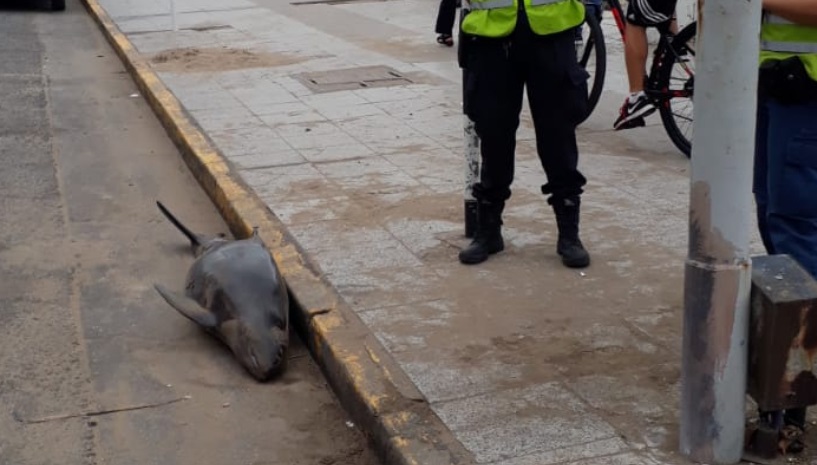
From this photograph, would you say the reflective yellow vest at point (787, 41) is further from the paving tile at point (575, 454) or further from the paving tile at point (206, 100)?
the paving tile at point (206, 100)

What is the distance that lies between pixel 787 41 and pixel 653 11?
3.84m

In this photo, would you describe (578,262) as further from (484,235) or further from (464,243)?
(464,243)

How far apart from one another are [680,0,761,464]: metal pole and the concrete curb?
783 mm

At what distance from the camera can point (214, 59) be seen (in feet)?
39.9

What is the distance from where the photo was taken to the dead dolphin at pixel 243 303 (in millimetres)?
5250

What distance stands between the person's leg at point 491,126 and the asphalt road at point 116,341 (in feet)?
3.44

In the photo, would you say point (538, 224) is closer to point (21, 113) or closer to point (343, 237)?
point (343, 237)

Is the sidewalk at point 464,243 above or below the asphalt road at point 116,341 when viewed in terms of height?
above

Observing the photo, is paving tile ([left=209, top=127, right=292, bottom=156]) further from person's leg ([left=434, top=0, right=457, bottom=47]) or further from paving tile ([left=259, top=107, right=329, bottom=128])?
person's leg ([left=434, top=0, right=457, bottom=47])

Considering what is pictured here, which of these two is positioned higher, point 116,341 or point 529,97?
point 529,97

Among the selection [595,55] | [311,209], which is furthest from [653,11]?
[311,209]

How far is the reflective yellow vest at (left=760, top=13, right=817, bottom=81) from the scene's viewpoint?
3928 mm

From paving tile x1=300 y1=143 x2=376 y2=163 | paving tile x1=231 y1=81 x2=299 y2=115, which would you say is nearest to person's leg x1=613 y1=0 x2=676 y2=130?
paving tile x1=300 y1=143 x2=376 y2=163

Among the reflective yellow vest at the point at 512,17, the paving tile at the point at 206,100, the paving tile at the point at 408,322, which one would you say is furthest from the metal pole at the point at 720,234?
the paving tile at the point at 206,100
